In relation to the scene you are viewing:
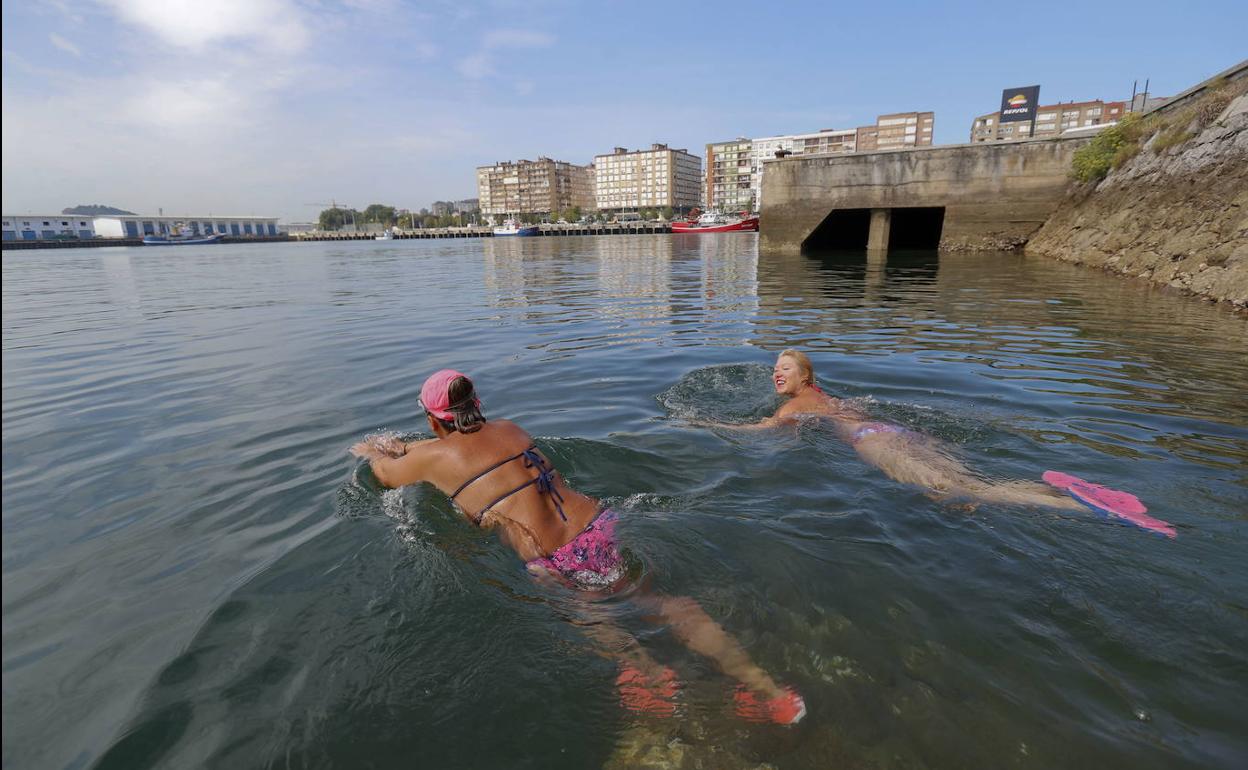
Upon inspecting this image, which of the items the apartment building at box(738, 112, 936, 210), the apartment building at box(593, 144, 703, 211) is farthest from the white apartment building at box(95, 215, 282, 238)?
the apartment building at box(738, 112, 936, 210)

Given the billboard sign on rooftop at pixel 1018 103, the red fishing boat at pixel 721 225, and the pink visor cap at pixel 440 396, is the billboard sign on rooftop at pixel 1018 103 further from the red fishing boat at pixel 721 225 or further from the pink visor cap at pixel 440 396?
the pink visor cap at pixel 440 396

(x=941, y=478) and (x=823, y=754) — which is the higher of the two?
(x=941, y=478)

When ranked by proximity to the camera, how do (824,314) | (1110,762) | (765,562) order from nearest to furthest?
(1110,762) → (765,562) → (824,314)

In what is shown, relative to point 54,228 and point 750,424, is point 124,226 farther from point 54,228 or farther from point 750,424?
point 750,424

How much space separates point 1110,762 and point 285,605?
3952 millimetres

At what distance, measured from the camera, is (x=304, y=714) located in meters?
2.95

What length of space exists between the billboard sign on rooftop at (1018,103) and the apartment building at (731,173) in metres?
130

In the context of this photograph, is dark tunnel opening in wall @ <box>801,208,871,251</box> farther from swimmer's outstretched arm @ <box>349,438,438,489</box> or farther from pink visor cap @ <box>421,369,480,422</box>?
Result: pink visor cap @ <box>421,369,480,422</box>

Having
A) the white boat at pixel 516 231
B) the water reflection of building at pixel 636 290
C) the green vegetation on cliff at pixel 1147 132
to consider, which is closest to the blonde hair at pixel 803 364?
the water reflection of building at pixel 636 290

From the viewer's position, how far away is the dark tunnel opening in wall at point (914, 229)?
30.5 meters

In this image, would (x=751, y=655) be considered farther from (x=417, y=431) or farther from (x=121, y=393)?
(x=121, y=393)

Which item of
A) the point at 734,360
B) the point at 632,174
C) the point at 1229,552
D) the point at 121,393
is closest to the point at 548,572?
the point at 1229,552

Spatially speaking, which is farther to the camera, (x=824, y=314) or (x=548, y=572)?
(x=824, y=314)

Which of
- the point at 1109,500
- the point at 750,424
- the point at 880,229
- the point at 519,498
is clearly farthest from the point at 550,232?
the point at 1109,500
